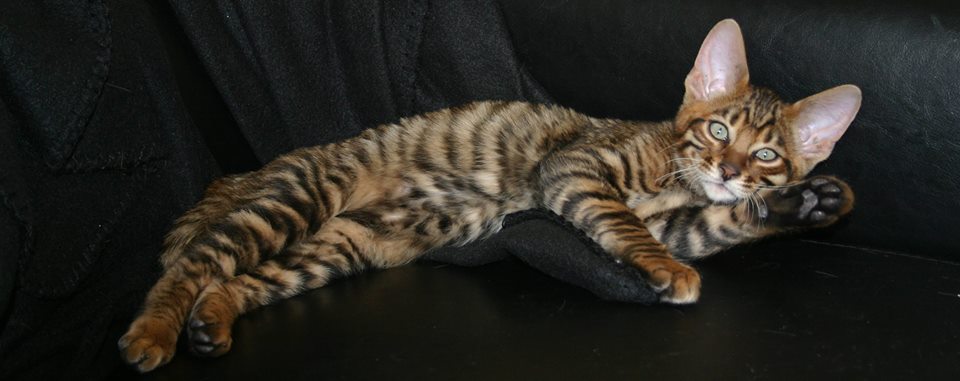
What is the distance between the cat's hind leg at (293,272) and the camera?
133 centimetres

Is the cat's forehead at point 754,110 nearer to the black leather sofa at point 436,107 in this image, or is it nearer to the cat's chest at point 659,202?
the black leather sofa at point 436,107

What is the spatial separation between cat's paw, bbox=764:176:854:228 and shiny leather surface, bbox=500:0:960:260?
112mm

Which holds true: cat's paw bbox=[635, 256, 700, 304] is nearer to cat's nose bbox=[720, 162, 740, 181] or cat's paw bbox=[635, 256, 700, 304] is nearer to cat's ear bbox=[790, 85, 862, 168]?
cat's nose bbox=[720, 162, 740, 181]

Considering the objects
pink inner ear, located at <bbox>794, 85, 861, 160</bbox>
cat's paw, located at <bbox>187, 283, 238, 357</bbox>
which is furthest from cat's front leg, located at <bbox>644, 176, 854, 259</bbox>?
cat's paw, located at <bbox>187, 283, 238, 357</bbox>

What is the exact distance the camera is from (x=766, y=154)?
1.80 metres

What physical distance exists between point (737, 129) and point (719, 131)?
0.12 feet

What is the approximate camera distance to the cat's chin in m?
1.78

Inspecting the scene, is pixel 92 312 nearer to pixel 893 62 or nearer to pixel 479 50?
pixel 479 50

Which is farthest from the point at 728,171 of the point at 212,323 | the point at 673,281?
the point at 212,323

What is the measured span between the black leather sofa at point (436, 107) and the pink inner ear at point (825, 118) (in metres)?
0.04

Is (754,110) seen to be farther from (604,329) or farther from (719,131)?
(604,329)

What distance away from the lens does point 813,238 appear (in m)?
1.80

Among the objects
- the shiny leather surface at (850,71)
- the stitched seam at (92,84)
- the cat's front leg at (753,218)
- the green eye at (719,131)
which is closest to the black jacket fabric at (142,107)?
the stitched seam at (92,84)

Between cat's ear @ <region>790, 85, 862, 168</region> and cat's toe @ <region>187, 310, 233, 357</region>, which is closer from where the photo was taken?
cat's toe @ <region>187, 310, 233, 357</region>
